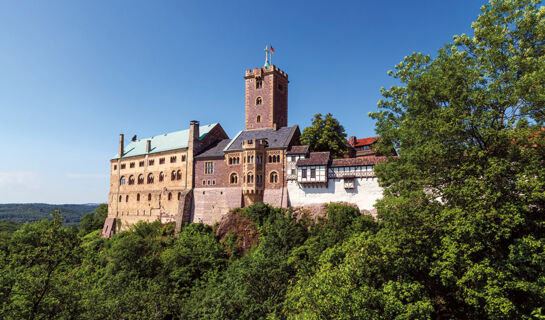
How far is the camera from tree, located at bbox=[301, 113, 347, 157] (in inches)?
1799

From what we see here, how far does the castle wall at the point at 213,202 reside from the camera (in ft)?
154

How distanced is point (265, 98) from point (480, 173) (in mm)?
38238

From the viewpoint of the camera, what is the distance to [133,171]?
2415 inches

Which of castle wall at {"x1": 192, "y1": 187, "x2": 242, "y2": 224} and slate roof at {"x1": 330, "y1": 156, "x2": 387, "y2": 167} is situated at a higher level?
slate roof at {"x1": 330, "y1": 156, "x2": 387, "y2": 167}

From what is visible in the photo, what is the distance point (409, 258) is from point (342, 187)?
847 inches

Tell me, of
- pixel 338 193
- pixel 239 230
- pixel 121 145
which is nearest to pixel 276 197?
pixel 239 230

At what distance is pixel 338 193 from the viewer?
132ft

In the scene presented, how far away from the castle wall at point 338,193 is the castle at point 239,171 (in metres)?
0.12

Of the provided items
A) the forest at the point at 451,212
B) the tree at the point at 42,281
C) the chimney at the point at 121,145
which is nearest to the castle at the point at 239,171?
the chimney at the point at 121,145

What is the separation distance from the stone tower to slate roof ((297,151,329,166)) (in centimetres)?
1049

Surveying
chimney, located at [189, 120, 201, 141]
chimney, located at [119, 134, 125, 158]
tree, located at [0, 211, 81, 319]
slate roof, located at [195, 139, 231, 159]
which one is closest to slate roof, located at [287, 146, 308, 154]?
slate roof, located at [195, 139, 231, 159]

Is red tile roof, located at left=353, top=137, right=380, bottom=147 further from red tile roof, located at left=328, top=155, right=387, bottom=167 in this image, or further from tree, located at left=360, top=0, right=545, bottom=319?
tree, located at left=360, top=0, right=545, bottom=319

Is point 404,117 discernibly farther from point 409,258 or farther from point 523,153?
point 409,258

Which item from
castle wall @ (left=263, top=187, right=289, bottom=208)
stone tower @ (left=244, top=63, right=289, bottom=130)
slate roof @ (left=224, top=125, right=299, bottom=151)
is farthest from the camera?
stone tower @ (left=244, top=63, right=289, bottom=130)
